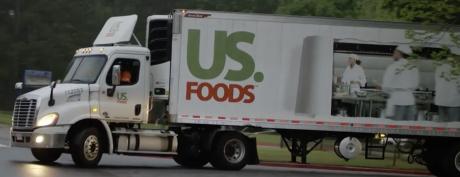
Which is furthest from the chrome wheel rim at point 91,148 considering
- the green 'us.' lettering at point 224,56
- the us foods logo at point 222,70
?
the green 'us.' lettering at point 224,56

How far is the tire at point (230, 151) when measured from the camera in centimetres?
1919

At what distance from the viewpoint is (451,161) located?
1978 cm

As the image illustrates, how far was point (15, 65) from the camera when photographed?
263ft

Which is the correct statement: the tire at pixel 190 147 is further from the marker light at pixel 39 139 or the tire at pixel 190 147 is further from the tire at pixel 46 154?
the marker light at pixel 39 139

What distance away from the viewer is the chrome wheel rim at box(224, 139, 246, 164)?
19.3 metres

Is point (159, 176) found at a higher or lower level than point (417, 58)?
lower

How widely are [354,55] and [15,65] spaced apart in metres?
65.3

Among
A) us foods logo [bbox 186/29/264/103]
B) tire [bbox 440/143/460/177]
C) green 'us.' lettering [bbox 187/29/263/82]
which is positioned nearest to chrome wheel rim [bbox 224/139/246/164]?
us foods logo [bbox 186/29/264/103]

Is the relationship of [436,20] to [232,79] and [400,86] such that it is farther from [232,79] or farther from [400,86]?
[232,79]

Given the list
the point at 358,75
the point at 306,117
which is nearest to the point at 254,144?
the point at 306,117

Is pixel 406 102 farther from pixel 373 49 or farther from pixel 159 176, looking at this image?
pixel 159 176

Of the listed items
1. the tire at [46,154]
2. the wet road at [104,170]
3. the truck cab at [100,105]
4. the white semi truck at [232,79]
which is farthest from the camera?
the white semi truck at [232,79]

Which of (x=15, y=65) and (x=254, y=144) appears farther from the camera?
(x=15, y=65)

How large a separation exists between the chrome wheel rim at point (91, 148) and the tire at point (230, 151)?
2.94 meters
